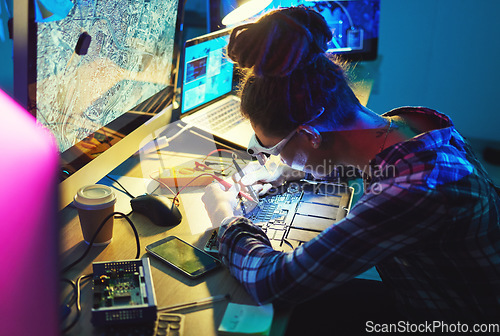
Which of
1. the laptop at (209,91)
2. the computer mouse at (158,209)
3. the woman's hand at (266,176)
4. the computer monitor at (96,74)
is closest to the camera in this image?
the computer monitor at (96,74)

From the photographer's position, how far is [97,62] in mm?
1011

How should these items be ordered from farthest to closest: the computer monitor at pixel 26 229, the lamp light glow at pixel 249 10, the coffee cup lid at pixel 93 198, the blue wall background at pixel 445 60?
the blue wall background at pixel 445 60 < the lamp light glow at pixel 249 10 < the coffee cup lid at pixel 93 198 < the computer monitor at pixel 26 229

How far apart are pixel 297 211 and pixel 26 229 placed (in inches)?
→ 24.8

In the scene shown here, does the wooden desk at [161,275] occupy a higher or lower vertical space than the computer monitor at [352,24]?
lower

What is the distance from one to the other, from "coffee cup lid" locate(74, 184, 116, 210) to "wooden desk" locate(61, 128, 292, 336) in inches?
4.1

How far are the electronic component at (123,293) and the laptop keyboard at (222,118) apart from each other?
75 centimetres

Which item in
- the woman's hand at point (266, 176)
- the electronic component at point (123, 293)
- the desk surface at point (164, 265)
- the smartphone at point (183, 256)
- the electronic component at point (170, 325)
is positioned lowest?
the desk surface at point (164, 265)

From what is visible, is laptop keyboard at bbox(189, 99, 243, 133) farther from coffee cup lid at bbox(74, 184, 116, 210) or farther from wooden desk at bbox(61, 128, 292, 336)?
coffee cup lid at bbox(74, 184, 116, 210)

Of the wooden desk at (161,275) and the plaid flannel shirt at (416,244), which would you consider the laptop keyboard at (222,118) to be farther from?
the plaid flannel shirt at (416,244)

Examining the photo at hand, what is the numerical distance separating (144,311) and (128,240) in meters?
0.29

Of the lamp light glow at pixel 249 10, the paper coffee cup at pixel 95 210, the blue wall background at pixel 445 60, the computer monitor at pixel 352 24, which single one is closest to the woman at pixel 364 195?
the paper coffee cup at pixel 95 210

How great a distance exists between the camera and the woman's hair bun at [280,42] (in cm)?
83

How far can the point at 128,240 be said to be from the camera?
39.3 inches

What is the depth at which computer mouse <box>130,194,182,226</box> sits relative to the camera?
3.47 ft
